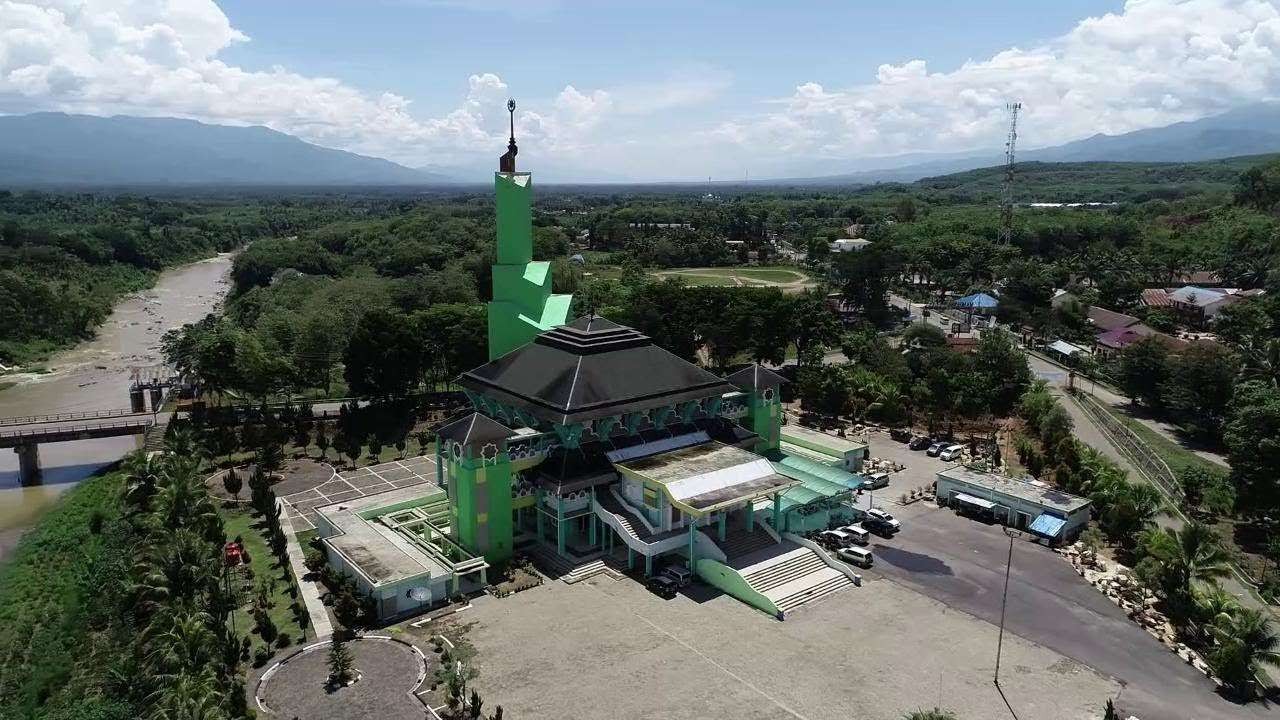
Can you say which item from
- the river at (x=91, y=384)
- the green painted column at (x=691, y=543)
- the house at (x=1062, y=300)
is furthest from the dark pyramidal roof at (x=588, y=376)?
the house at (x=1062, y=300)

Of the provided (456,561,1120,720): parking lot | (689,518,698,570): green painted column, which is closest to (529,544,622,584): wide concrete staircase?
(456,561,1120,720): parking lot

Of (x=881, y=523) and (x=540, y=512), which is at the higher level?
(x=540, y=512)

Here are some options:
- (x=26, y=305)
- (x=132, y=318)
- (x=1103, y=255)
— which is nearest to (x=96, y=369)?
(x=26, y=305)

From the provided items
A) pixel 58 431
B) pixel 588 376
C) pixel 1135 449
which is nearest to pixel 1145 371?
pixel 1135 449

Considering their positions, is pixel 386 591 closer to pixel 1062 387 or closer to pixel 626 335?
pixel 626 335

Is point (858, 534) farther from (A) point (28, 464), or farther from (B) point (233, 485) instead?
(A) point (28, 464)

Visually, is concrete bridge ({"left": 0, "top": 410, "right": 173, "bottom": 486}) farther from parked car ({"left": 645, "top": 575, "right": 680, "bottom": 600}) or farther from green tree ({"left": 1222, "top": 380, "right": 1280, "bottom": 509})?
green tree ({"left": 1222, "top": 380, "right": 1280, "bottom": 509})
